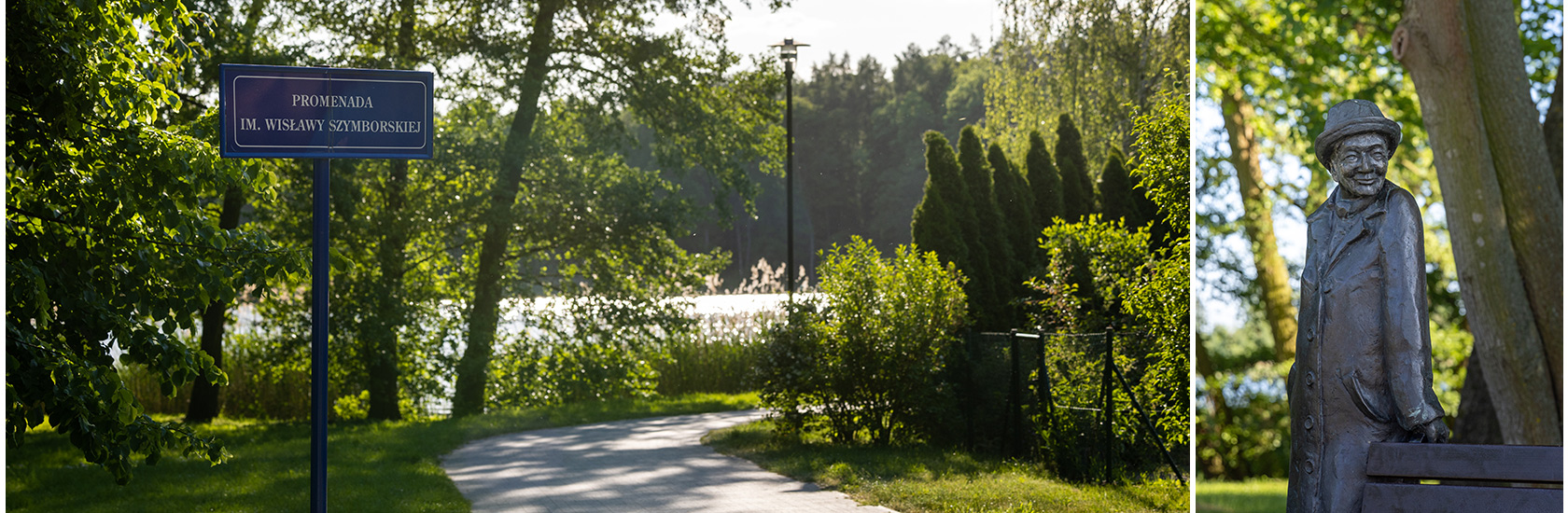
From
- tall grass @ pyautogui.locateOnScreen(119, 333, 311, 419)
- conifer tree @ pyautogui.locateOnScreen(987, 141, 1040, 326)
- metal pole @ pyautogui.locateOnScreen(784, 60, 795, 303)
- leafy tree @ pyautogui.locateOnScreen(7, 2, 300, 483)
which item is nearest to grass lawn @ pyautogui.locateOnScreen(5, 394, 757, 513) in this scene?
tall grass @ pyautogui.locateOnScreen(119, 333, 311, 419)

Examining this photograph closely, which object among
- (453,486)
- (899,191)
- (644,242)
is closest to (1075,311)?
(899,191)

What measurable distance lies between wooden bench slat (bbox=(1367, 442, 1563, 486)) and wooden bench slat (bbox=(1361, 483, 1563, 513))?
0.10 ft

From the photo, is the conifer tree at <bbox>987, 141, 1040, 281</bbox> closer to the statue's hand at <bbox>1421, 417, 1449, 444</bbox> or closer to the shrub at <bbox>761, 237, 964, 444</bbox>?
the shrub at <bbox>761, 237, 964, 444</bbox>

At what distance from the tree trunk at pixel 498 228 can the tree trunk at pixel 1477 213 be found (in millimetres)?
6085

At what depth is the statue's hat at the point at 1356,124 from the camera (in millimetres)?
2783

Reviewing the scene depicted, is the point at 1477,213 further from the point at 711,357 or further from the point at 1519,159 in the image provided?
the point at 711,357

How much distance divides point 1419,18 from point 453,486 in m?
6.09

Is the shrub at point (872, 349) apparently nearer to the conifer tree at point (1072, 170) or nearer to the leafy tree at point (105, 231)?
the conifer tree at point (1072, 170)

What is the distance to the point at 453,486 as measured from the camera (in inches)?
252

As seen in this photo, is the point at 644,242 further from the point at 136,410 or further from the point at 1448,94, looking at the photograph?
the point at 1448,94

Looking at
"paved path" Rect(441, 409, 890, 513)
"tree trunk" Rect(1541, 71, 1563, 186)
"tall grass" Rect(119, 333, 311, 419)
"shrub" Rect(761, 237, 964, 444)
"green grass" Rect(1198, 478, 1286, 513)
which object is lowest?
"green grass" Rect(1198, 478, 1286, 513)

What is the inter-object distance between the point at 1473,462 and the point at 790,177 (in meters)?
5.54

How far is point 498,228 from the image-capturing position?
882 cm

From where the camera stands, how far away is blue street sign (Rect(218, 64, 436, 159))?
387 cm
